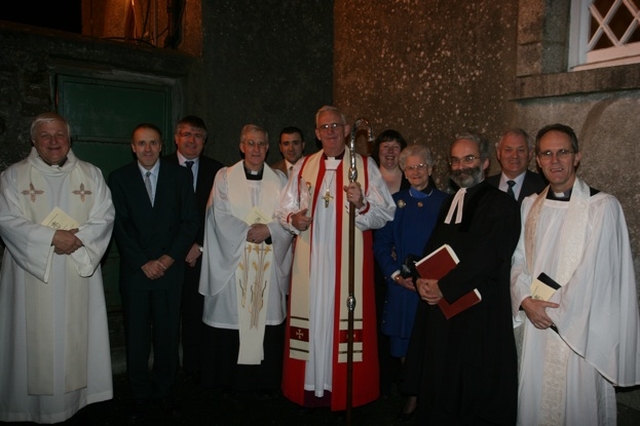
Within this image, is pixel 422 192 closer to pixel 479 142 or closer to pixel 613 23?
pixel 479 142

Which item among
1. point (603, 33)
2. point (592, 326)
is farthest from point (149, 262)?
point (603, 33)

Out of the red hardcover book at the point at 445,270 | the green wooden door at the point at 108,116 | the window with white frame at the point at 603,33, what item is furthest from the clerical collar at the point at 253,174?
the window with white frame at the point at 603,33

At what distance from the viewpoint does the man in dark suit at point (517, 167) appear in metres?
4.23

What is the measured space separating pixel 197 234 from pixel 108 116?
181cm

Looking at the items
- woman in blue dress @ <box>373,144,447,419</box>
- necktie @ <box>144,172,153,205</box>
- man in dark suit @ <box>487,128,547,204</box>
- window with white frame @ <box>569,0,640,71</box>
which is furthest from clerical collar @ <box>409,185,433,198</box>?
necktie @ <box>144,172,153,205</box>

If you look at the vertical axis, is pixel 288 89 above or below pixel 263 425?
above

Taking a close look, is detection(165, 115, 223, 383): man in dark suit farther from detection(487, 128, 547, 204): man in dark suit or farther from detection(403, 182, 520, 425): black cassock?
detection(487, 128, 547, 204): man in dark suit

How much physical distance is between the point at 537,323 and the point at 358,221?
149 cm

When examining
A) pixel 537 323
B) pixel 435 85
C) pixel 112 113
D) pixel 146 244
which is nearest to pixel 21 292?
pixel 146 244

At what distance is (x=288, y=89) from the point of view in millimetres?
6891

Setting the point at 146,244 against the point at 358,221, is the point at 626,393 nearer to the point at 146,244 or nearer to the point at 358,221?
the point at 358,221

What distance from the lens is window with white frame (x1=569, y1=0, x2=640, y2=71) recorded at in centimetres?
435

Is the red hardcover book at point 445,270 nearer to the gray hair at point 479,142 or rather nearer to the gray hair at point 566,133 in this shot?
the gray hair at point 479,142

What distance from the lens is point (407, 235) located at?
4.37 metres
